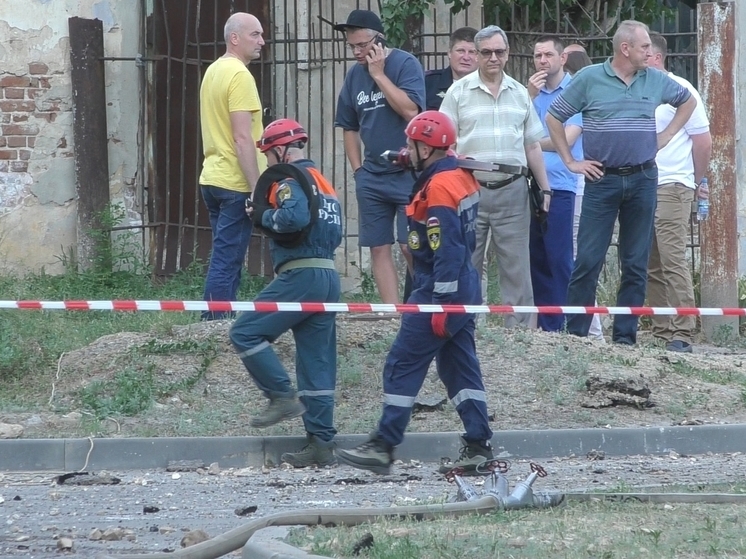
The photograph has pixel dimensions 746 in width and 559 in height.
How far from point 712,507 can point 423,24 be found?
24.4ft

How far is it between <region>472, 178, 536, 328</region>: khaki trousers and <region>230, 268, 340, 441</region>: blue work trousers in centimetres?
217

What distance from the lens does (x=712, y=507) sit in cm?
557

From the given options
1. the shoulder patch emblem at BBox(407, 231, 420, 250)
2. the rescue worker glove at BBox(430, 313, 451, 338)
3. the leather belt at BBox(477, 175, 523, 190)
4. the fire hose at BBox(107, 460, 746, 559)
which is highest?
the leather belt at BBox(477, 175, 523, 190)

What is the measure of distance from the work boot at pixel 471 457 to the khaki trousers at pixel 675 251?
3798mm

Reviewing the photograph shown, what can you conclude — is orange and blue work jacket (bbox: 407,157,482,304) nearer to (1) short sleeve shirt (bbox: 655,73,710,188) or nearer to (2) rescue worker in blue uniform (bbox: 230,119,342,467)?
(2) rescue worker in blue uniform (bbox: 230,119,342,467)

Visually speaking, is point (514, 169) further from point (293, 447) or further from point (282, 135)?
point (293, 447)

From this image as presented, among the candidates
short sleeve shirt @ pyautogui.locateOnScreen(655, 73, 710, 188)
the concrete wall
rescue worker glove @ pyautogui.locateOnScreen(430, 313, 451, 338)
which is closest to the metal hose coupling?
rescue worker glove @ pyautogui.locateOnScreen(430, 313, 451, 338)

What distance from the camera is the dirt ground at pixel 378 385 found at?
780 centimetres

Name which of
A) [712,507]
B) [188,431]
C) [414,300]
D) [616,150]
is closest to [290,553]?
[712,507]

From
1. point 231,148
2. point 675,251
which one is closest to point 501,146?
point 231,148

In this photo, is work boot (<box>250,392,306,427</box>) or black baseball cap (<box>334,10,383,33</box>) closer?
work boot (<box>250,392,306,427</box>)

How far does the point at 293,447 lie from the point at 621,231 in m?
3.23

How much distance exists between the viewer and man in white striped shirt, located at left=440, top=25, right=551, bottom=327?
9.02 m

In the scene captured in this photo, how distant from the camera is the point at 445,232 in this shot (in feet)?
21.6
